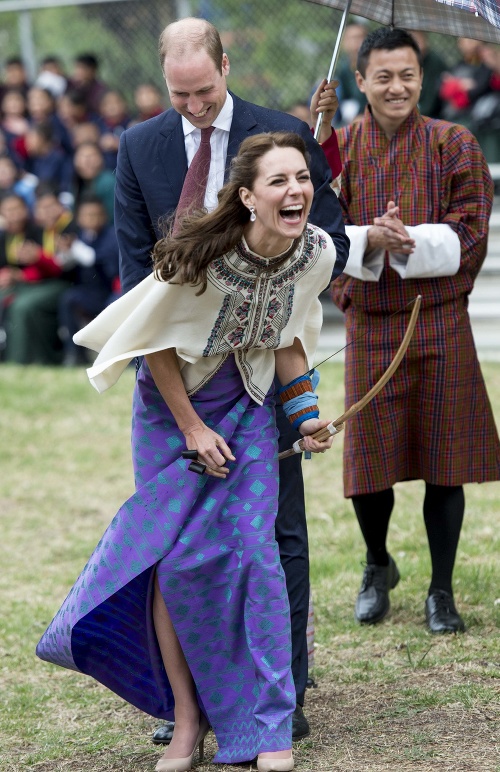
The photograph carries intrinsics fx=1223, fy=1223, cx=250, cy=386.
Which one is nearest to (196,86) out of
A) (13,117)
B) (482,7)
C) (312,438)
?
(482,7)

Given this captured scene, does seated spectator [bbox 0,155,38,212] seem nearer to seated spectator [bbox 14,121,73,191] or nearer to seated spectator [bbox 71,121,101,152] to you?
seated spectator [bbox 14,121,73,191]

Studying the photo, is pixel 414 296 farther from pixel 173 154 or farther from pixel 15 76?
pixel 15 76

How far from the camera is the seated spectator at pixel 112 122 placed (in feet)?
39.3

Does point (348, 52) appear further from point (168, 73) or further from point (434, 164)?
point (168, 73)

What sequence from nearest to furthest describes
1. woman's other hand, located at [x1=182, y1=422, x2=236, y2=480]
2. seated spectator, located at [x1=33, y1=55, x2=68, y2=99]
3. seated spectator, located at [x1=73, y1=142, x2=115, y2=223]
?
woman's other hand, located at [x1=182, y1=422, x2=236, y2=480] → seated spectator, located at [x1=73, y1=142, x2=115, y2=223] → seated spectator, located at [x1=33, y1=55, x2=68, y2=99]

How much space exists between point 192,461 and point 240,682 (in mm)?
669

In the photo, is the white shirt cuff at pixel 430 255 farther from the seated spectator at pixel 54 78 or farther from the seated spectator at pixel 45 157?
the seated spectator at pixel 54 78

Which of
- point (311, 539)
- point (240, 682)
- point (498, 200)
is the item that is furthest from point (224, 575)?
point (498, 200)

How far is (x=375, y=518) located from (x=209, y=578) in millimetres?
1493

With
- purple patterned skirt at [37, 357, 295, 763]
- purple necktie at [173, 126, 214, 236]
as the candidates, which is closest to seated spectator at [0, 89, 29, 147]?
purple necktie at [173, 126, 214, 236]

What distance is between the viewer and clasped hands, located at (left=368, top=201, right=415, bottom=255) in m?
4.42

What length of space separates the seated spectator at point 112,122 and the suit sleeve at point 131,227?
8.27 meters

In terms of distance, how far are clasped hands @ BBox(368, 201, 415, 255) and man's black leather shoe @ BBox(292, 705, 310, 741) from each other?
1690 mm

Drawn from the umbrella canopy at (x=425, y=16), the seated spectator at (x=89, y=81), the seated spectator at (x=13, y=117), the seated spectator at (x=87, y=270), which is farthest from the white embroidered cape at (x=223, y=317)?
the seated spectator at (x=13, y=117)
